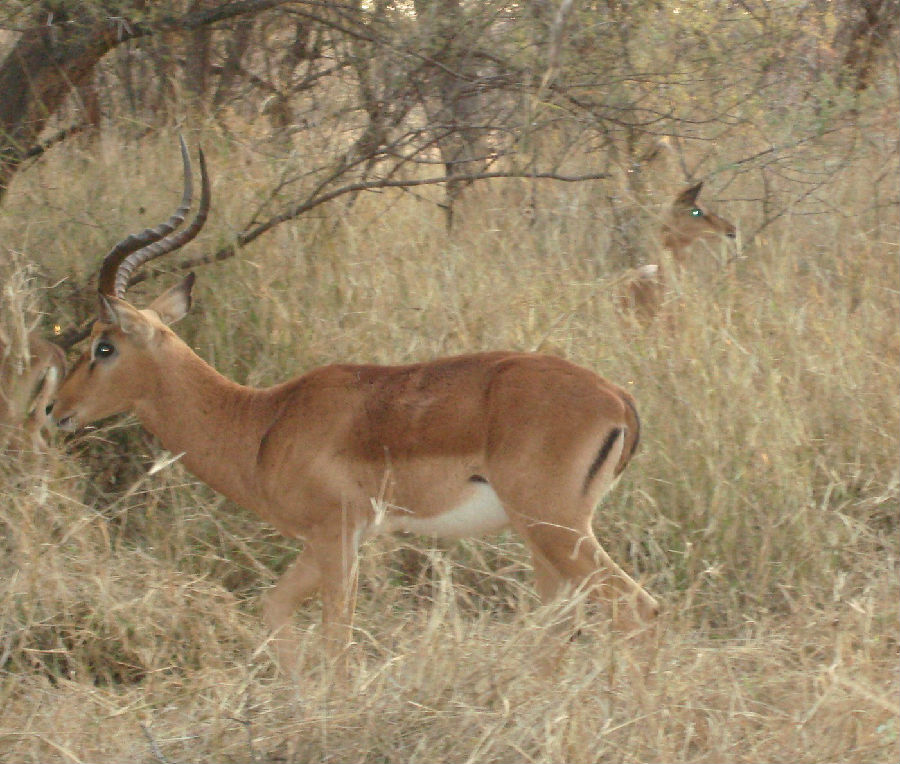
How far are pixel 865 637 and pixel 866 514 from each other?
1.17 m

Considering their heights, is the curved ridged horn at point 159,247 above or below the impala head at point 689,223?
above

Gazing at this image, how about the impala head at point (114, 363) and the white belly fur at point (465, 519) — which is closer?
the white belly fur at point (465, 519)

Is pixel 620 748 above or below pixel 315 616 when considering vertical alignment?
above

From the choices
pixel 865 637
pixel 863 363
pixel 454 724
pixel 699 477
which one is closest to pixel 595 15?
pixel 863 363

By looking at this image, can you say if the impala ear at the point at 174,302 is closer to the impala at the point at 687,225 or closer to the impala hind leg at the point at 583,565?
the impala hind leg at the point at 583,565

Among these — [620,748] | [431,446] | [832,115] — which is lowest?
[620,748]

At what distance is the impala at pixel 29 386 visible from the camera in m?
4.61

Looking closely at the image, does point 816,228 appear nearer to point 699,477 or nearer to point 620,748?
point 699,477

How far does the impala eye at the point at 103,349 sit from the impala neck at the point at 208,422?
0.19 m

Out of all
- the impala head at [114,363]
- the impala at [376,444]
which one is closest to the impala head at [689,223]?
the impala at [376,444]

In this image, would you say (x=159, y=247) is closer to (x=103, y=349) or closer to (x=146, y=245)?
(x=146, y=245)

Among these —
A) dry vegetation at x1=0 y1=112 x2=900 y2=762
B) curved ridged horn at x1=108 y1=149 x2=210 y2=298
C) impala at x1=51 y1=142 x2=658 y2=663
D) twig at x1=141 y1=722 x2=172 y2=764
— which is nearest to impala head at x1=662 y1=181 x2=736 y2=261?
dry vegetation at x1=0 y1=112 x2=900 y2=762

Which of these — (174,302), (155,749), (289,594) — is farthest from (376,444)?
(155,749)

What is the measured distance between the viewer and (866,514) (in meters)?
4.43
